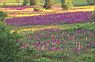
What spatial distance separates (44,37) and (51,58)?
5.58 metres

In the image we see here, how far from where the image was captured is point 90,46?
17922 mm

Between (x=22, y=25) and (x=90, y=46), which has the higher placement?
(x=90, y=46)

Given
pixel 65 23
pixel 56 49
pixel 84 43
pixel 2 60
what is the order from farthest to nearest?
pixel 65 23, pixel 84 43, pixel 56 49, pixel 2 60

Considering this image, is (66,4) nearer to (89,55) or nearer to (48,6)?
(48,6)

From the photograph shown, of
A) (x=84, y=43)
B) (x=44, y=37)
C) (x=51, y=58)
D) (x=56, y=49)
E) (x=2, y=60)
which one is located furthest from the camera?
(x=44, y=37)

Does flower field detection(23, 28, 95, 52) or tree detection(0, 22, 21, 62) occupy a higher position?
tree detection(0, 22, 21, 62)

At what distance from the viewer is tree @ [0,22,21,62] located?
35.8 ft

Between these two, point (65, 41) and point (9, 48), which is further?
point (65, 41)

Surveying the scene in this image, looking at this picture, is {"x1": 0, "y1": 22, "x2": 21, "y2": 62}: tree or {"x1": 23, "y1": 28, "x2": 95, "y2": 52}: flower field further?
{"x1": 23, "y1": 28, "x2": 95, "y2": 52}: flower field

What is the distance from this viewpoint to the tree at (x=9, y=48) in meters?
10.9

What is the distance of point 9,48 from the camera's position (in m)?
11.1

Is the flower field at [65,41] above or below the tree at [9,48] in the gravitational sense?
below

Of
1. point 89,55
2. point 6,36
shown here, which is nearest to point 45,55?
point 89,55

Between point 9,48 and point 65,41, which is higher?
point 9,48
